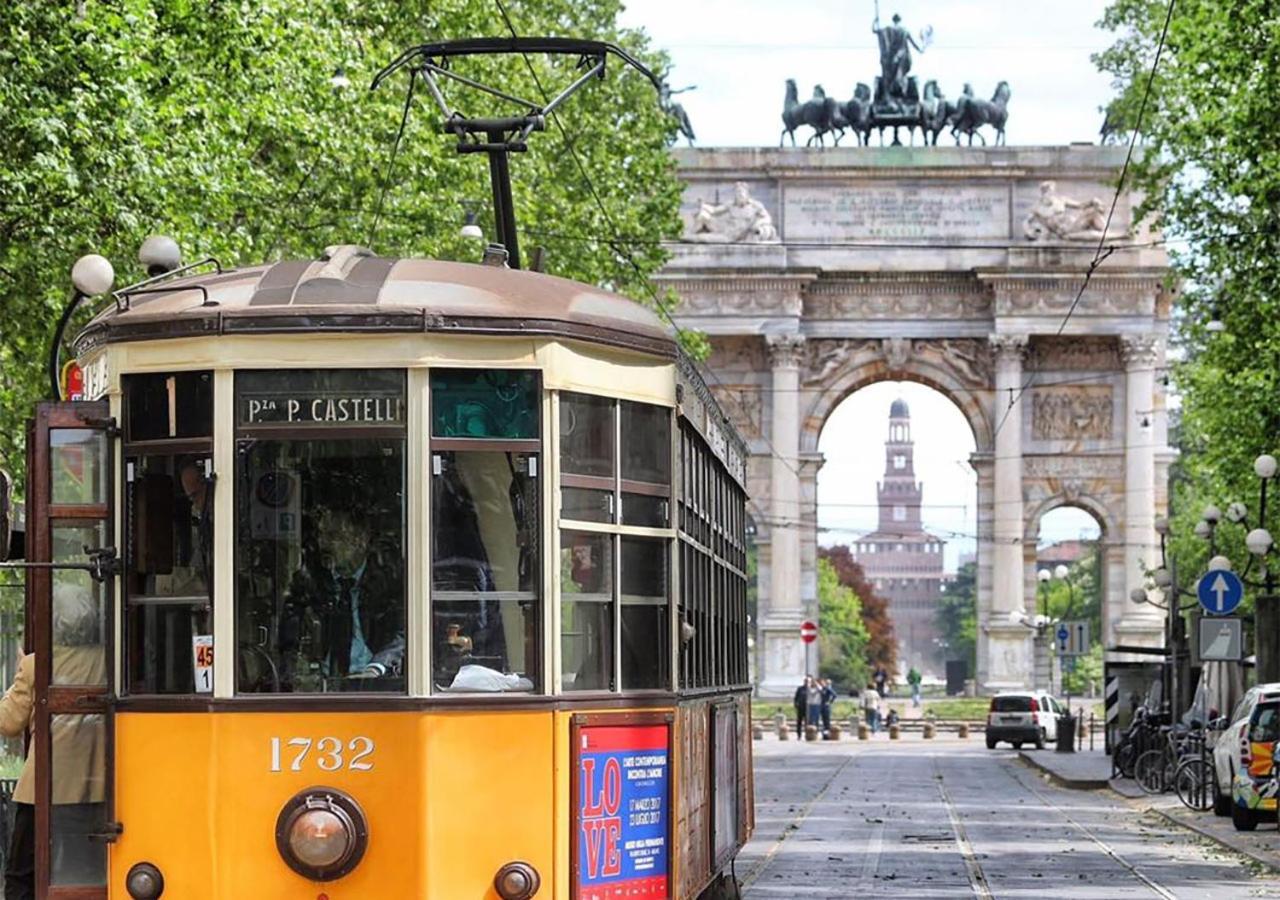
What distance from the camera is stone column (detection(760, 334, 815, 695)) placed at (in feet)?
243

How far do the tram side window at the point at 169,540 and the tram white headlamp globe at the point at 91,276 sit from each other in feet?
6.71

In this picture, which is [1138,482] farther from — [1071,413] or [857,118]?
[857,118]

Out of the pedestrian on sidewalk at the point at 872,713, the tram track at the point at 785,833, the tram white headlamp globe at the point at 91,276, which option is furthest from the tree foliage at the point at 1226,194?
the pedestrian on sidewalk at the point at 872,713

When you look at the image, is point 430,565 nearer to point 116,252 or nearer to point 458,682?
point 458,682

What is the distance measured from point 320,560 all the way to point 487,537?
60 cm

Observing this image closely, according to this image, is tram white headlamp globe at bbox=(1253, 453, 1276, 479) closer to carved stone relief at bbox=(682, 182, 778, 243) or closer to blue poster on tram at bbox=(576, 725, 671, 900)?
blue poster on tram at bbox=(576, 725, 671, 900)

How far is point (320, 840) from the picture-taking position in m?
9.58

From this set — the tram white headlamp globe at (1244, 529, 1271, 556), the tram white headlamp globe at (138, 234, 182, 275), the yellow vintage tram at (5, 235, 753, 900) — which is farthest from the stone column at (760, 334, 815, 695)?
the yellow vintage tram at (5, 235, 753, 900)

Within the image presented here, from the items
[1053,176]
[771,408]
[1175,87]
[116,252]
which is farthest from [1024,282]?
[116,252]

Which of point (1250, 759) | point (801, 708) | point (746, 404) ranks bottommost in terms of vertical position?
point (801, 708)

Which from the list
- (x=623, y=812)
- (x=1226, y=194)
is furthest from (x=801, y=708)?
(x=623, y=812)

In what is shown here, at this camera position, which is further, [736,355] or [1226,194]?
[736,355]

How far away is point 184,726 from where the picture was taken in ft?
32.1

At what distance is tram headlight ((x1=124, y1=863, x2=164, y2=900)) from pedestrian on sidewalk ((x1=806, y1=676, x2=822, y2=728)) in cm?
5534
